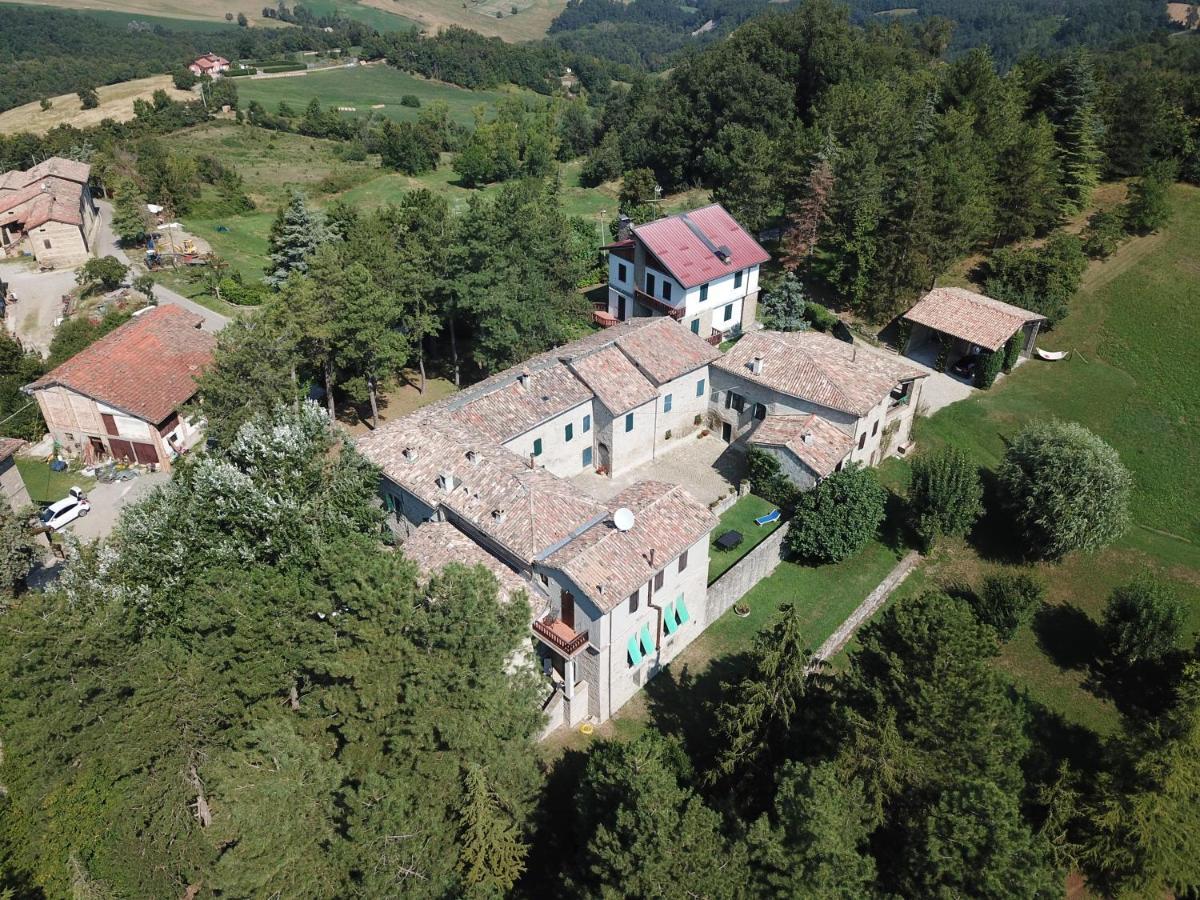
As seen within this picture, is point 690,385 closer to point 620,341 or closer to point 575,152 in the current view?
point 620,341

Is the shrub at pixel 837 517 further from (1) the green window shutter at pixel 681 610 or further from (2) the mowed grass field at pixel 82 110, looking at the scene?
(2) the mowed grass field at pixel 82 110

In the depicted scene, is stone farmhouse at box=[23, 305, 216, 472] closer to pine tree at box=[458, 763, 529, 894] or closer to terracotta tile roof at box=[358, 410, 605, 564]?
terracotta tile roof at box=[358, 410, 605, 564]

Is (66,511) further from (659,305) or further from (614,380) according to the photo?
(659,305)

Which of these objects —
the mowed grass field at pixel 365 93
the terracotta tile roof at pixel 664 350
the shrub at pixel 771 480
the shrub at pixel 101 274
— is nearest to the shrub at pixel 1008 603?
the shrub at pixel 771 480

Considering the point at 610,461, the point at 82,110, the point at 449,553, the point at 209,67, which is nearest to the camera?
the point at 449,553

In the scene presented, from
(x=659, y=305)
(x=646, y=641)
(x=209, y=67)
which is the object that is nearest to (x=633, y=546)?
(x=646, y=641)

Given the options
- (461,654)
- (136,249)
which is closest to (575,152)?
(136,249)

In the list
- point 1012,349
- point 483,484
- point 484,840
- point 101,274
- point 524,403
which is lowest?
point 101,274
